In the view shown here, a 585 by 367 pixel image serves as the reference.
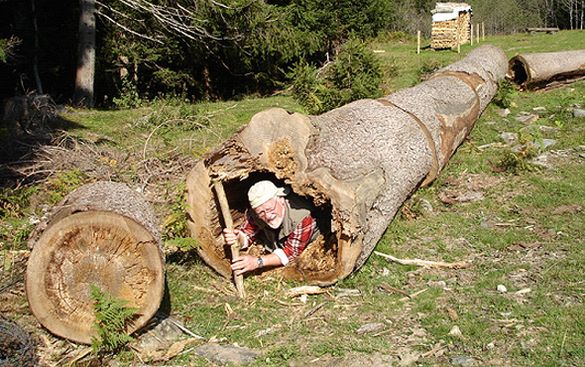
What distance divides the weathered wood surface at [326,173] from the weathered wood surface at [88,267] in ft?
3.33

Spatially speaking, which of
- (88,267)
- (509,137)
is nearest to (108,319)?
(88,267)

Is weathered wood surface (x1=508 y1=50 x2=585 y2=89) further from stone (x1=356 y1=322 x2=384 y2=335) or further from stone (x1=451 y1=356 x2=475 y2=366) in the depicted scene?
stone (x1=451 y1=356 x2=475 y2=366)

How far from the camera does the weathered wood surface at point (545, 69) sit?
11836 millimetres

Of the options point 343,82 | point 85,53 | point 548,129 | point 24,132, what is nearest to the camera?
point 24,132

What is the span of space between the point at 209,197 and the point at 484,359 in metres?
2.49

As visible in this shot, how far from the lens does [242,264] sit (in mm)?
4961

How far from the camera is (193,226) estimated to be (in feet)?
17.0

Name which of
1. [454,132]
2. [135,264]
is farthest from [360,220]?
[454,132]

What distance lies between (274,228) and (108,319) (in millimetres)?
1612

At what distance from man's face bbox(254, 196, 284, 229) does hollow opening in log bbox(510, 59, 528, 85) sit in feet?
28.7

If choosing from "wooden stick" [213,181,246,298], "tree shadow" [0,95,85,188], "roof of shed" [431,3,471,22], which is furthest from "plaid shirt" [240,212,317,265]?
"roof of shed" [431,3,471,22]

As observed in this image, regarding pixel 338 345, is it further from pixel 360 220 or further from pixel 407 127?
pixel 407 127

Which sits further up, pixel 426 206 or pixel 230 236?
pixel 230 236

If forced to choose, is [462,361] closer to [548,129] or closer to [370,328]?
[370,328]
